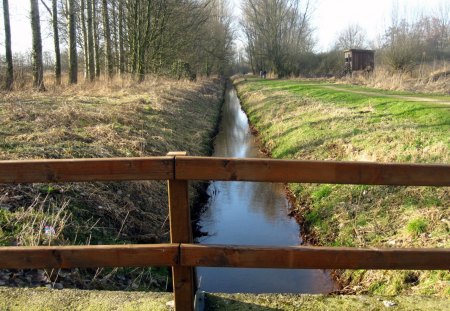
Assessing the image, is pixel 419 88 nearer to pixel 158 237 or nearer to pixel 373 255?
pixel 158 237

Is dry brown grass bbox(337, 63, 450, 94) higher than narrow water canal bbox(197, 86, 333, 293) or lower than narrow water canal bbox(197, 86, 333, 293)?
higher

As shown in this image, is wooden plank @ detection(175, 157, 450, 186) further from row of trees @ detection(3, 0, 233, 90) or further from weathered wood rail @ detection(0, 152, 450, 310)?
row of trees @ detection(3, 0, 233, 90)

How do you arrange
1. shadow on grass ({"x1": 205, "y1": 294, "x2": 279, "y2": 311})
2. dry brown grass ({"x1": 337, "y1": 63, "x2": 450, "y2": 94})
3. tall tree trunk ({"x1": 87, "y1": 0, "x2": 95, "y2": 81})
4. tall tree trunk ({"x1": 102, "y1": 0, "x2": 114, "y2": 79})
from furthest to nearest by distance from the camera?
tall tree trunk ({"x1": 102, "y1": 0, "x2": 114, "y2": 79}) < tall tree trunk ({"x1": 87, "y1": 0, "x2": 95, "y2": 81}) < dry brown grass ({"x1": 337, "y1": 63, "x2": 450, "y2": 94}) < shadow on grass ({"x1": 205, "y1": 294, "x2": 279, "y2": 311})

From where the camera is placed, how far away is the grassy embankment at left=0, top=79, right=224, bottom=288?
527 cm

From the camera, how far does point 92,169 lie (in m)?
3.00

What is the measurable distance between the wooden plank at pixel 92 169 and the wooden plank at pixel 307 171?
0.51ft

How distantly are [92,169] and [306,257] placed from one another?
1686 millimetres

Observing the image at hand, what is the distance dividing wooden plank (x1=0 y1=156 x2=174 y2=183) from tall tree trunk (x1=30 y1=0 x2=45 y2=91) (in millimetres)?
14680

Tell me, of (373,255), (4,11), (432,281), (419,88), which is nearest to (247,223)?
(432,281)

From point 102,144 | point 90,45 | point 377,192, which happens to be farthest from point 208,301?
point 90,45

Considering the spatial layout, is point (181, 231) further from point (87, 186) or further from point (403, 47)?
point (403, 47)

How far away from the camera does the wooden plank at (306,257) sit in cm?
308

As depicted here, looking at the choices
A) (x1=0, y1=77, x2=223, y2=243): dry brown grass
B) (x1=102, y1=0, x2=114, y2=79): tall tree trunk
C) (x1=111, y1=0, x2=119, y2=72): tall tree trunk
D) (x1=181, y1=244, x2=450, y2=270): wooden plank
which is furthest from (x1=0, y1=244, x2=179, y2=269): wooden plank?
(x1=111, y1=0, x2=119, y2=72): tall tree trunk

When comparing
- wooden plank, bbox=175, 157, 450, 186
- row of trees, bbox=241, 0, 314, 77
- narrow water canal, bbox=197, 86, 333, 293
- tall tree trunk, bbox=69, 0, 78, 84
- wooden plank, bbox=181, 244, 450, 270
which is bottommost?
narrow water canal, bbox=197, 86, 333, 293
